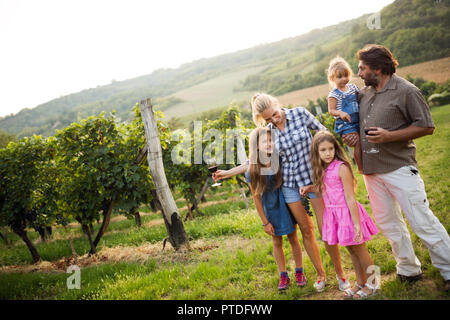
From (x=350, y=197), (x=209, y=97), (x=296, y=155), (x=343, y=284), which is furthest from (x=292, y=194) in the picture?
(x=209, y=97)

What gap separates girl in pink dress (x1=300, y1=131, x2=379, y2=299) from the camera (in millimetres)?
2490

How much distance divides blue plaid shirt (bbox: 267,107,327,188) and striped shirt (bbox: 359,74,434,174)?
52cm

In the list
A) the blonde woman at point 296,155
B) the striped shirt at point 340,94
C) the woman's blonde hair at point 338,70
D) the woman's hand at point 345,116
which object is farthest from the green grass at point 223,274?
the woman's blonde hair at point 338,70

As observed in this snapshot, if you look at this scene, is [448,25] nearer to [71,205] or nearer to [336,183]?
[336,183]

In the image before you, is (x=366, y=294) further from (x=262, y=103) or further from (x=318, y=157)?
(x=262, y=103)

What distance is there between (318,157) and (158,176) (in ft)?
10.2

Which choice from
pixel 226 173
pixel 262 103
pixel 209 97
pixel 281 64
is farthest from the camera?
pixel 281 64

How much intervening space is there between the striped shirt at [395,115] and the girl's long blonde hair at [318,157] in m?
0.23

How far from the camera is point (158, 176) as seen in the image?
487 cm

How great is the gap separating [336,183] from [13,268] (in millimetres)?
7472

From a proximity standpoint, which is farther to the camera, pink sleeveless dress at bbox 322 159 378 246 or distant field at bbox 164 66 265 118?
distant field at bbox 164 66 265 118

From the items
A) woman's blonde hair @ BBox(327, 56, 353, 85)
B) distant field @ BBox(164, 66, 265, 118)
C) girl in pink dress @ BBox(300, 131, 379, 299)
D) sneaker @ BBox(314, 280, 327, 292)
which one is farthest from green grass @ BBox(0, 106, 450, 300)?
distant field @ BBox(164, 66, 265, 118)

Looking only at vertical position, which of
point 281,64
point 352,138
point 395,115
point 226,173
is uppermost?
point 281,64

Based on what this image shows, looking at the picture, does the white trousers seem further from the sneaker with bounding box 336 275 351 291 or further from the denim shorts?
the denim shorts
